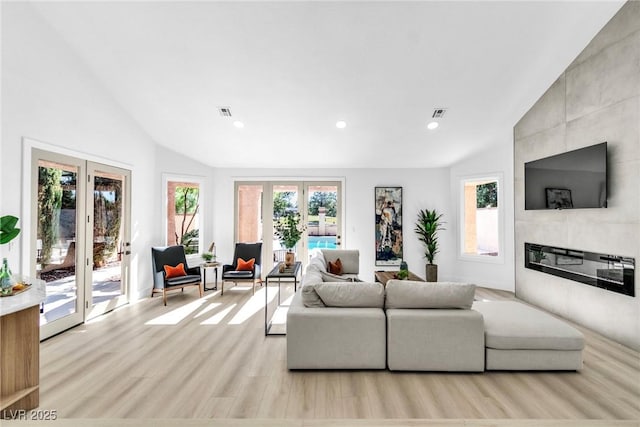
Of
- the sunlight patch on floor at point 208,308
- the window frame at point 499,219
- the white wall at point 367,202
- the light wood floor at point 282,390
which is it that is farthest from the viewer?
the white wall at point 367,202

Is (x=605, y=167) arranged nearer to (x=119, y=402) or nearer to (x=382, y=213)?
(x=382, y=213)

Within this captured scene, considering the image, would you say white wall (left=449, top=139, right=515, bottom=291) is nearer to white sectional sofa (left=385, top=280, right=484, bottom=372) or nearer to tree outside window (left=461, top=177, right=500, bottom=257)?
tree outside window (left=461, top=177, right=500, bottom=257)

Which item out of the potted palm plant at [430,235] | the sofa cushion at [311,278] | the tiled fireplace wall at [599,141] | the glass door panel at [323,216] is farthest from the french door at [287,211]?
the tiled fireplace wall at [599,141]

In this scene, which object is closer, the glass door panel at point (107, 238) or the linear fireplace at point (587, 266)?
the linear fireplace at point (587, 266)

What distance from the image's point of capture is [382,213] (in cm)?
655

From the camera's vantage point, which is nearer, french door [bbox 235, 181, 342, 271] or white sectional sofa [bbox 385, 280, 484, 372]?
white sectional sofa [bbox 385, 280, 484, 372]

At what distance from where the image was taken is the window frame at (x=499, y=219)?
18.3 ft

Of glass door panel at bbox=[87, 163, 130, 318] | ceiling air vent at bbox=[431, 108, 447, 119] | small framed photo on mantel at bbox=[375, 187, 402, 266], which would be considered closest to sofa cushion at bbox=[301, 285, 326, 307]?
glass door panel at bbox=[87, 163, 130, 318]

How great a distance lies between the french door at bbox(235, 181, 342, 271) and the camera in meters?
6.66

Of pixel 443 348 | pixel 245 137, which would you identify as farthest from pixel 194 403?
pixel 245 137

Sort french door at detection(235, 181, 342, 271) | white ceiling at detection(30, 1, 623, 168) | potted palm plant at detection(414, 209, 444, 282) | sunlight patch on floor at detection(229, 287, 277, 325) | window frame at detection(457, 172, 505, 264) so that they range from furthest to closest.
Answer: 1. french door at detection(235, 181, 342, 271)
2. potted palm plant at detection(414, 209, 444, 282)
3. window frame at detection(457, 172, 505, 264)
4. sunlight patch on floor at detection(229, 287, 277, 325)
5. white ceiling at detection(30, 1, 623, 168)

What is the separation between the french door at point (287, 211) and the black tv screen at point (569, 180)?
353 centimetres

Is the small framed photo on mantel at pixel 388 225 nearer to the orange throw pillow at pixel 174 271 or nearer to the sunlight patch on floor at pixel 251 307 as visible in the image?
the sunlight patch on floor at pixel 251 307

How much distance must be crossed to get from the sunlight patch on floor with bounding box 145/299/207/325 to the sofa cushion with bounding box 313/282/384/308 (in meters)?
2.37
